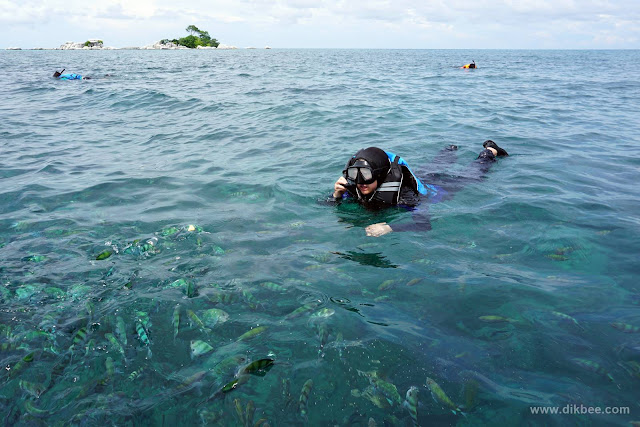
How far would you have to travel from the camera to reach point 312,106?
741 inches

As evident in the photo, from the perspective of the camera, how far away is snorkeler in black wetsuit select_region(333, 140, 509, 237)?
6.60m

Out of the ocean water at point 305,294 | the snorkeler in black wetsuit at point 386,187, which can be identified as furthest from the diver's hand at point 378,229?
the ocean water at point 305,294

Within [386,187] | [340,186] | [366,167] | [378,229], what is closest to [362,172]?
[366,167]

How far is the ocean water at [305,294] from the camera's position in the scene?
11.2 feet

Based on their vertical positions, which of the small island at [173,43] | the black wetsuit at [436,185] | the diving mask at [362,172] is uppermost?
the small island at [173,43]

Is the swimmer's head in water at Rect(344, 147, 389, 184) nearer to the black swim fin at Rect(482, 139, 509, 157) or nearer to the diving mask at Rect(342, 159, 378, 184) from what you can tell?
the diving mask at Rect(342, 159, 378, 184)

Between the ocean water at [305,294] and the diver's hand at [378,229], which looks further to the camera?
the diver's hand at [378,229]

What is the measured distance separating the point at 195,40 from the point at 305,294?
173 meters

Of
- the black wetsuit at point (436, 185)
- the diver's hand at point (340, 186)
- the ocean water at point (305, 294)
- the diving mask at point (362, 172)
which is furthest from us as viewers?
the diver's hand at point (340, 186)

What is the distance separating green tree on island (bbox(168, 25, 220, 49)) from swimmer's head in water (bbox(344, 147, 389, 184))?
16759cm

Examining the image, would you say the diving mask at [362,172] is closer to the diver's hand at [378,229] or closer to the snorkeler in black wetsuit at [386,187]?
the snorkeler in black wetsuit at [386,187]

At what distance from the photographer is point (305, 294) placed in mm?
4867

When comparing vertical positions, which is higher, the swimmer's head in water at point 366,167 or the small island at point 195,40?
the small island at point 195,40

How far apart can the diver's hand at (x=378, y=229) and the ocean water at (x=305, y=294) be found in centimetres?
12
